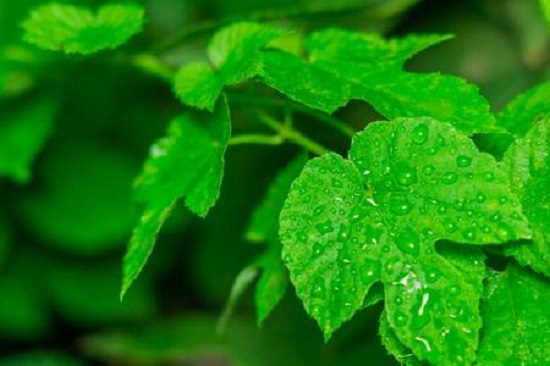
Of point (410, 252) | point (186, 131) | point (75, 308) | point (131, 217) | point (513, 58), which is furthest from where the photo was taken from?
point (75, 308)

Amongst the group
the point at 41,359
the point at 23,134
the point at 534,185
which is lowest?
the point at 41,359

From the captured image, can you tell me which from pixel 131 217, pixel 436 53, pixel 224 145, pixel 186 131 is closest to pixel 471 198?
pixel 224 145

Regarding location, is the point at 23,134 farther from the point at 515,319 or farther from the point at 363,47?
the point at 515,319

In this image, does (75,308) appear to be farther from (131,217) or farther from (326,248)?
(326,248)

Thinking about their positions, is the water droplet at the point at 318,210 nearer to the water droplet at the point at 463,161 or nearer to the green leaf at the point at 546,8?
the water droplet at the point at 463,161

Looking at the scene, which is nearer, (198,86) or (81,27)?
(198,86)

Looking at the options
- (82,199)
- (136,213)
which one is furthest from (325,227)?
(82,199)
